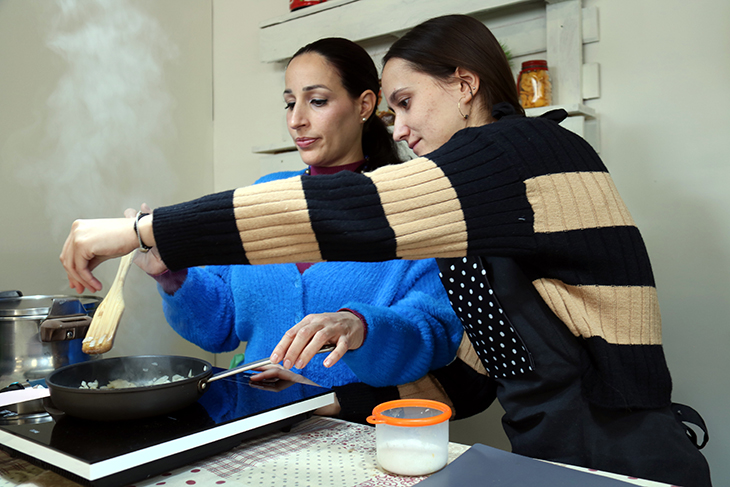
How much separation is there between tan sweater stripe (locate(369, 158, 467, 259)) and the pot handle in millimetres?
777

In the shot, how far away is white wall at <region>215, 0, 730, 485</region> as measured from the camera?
138 centimetres

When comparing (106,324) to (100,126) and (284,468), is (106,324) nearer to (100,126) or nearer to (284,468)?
(284,468)

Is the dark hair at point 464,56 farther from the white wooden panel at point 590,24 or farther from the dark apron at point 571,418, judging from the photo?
the white wooden panel at point 590,24

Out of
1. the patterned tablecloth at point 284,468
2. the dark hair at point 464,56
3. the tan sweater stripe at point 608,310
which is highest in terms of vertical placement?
the dark hair at point 464,56

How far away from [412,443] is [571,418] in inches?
12.0

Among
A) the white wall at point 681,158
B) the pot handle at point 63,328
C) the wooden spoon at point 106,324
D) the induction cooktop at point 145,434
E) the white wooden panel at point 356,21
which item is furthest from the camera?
the white wooden panel at point 356,21

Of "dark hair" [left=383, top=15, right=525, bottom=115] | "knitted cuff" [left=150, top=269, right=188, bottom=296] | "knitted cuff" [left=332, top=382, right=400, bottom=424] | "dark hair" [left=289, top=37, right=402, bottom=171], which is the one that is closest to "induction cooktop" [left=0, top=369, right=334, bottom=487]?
"knitted cuff" [left=332, top=382, right=400, bottom=424]

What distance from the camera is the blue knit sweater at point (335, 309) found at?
110 centimetres

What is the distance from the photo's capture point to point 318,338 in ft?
2.85

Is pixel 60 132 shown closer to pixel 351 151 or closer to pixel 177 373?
pixel 351 151

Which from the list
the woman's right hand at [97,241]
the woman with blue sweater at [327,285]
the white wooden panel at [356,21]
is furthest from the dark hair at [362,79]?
→ the woman's right hand at [97,241]

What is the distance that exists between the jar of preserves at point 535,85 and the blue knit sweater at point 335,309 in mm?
616

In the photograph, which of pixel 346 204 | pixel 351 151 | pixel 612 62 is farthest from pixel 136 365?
pixel 612 62

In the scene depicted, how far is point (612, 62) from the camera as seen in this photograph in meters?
1.52
